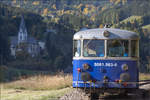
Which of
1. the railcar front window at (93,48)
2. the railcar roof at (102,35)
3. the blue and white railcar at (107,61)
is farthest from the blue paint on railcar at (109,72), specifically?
the railcar roof at (102,35)

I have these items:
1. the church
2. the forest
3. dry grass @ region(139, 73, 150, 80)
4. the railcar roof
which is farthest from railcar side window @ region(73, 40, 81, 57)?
the church

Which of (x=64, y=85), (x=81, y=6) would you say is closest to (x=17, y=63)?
(x=81, y=6)

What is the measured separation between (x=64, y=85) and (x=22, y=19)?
9580 centimetres

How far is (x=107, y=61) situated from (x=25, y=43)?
108 meters

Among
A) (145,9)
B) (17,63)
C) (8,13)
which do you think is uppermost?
(8,13)

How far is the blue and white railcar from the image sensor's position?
999 centimetres

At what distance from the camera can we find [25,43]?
4577 inches

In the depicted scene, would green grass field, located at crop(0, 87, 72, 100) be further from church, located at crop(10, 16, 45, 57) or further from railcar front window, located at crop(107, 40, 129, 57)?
church, located at crop(10, 16, 45, 57)

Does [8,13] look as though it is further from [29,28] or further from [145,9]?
[145,9]

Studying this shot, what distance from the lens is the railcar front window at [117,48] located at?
33.2 feet

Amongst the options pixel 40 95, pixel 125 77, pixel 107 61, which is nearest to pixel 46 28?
pixel 40 95

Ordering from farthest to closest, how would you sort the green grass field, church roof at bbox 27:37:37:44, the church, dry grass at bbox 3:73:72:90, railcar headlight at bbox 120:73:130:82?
1. church roof at bbox 27:37:37:44
2. the church
3. dry grass at bbox 3:73:72:90
4. the green grass field
5. railcar headlight at bbox 120:73:130:82

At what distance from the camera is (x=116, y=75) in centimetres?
999

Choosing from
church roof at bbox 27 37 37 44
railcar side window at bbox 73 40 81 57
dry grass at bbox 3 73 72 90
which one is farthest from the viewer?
church roof at bbox 27 37 37 44
